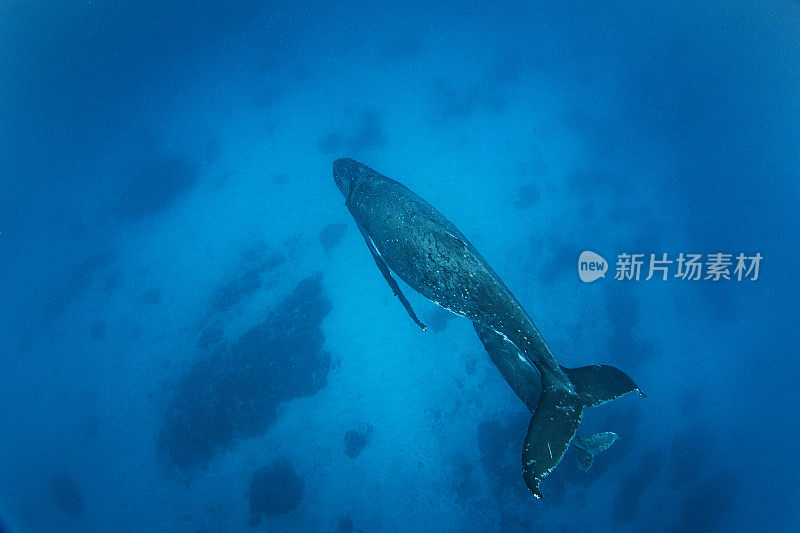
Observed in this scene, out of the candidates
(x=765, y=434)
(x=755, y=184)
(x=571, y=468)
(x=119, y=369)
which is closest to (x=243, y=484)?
(x=119, y=369)

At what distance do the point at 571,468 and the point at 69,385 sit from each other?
21.1 metres

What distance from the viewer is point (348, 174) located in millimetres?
6906

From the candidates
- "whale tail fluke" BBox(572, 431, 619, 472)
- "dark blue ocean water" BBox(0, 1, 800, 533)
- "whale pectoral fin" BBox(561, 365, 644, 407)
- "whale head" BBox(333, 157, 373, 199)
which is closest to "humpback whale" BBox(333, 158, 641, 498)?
"whale pectoral fin" BBox(561, 365, 644, 407)

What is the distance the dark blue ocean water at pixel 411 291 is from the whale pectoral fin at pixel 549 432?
7797mm

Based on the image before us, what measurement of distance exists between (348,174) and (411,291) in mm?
5904

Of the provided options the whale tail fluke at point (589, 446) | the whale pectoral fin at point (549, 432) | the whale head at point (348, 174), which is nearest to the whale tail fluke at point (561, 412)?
the whale pectoral fin at point (549, 432)

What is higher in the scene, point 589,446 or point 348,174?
point 348,174

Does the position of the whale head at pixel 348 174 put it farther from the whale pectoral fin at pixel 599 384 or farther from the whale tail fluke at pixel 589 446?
the whale tail fluke at pixel 589 446

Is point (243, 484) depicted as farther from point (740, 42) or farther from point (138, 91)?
point (740, 42)

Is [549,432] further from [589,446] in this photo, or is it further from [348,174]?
[348,174]

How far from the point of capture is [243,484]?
11.3 m

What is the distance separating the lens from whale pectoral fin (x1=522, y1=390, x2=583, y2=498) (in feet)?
12.3

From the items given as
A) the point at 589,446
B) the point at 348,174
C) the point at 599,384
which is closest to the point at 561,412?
the point at 599,384

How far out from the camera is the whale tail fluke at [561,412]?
3871 mm
